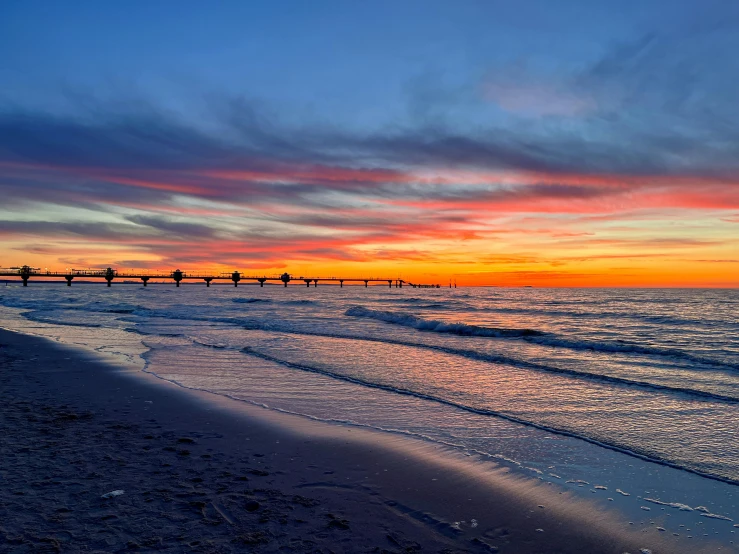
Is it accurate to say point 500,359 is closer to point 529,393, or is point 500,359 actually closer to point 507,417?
point 529,393

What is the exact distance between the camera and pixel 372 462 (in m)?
6.87

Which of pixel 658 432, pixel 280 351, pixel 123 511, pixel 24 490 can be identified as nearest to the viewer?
pixel 123 511

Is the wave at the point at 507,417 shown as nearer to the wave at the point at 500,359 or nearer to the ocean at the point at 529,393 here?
the ocean at the point at 529,393

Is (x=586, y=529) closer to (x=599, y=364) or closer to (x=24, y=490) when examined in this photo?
(x=24, y=490)

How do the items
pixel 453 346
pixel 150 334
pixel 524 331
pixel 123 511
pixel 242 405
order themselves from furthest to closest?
1. pixel 524 331
2. pixel 150 334
3. pixel 453 346
4. pixel 242 405
5. pixel 123 511

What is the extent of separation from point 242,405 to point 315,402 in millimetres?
1488

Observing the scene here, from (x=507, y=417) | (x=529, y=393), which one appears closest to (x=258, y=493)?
(x=507, y=417)

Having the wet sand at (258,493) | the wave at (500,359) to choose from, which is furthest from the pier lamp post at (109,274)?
the wet sand at (258,493)

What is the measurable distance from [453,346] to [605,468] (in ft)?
48.3

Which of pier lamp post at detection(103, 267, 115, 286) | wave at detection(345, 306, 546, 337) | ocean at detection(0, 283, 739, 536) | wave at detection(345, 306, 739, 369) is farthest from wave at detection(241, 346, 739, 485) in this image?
pier lamp post at detection(103, 267, 115, 286)

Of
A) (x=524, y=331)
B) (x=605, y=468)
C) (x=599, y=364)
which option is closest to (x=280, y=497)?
(x=605, y=468)

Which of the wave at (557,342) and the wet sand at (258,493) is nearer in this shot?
the wet sand at (258,493)

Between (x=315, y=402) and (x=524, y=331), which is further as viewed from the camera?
(x=524, y=331)

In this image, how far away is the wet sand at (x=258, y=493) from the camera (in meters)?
4.48
